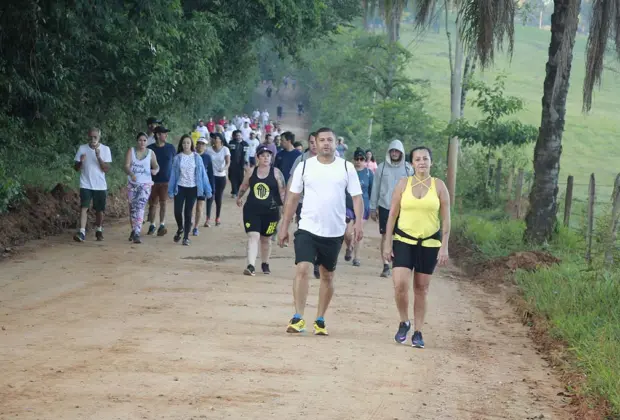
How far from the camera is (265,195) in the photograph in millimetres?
15461

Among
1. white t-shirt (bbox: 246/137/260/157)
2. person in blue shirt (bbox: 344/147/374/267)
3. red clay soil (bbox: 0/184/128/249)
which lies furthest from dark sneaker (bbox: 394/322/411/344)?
white t-shirt (bbox: 246/137/260/157)

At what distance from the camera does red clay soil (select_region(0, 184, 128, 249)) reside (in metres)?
17.4

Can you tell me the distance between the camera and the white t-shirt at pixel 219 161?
22.9 meters

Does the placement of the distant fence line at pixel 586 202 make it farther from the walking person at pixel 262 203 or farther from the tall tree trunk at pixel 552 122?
the walking person at pixel 262 203

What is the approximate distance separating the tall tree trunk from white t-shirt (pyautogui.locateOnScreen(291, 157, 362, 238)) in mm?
7832

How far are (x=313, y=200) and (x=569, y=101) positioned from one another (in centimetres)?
8729

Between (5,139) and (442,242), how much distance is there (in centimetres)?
1198

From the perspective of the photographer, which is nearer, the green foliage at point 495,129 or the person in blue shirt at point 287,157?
the person in blue shirt at point 287,157

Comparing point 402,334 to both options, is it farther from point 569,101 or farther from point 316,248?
point 569,101

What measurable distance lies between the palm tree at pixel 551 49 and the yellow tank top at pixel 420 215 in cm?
601

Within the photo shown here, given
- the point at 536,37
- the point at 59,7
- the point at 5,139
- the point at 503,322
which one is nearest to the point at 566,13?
the point at 503,322

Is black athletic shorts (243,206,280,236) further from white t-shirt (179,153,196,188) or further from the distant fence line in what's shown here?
the distant fence line

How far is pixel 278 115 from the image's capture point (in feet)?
295

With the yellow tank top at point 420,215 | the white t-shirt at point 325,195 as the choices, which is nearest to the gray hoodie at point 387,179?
the white t-shirt at point 325,195
